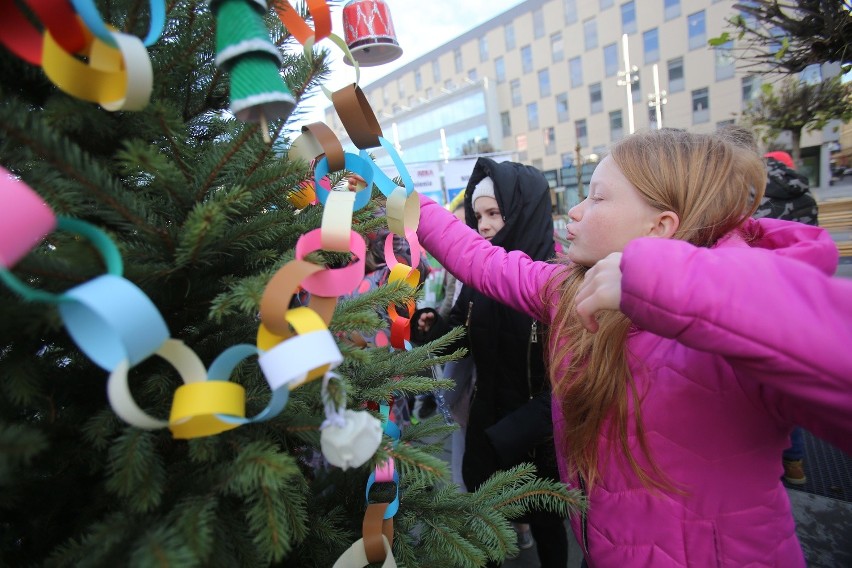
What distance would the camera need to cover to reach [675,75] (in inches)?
990

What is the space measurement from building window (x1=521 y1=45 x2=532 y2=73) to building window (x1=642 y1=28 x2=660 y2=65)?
7734 millimetres

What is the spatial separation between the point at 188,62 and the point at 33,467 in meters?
0.70

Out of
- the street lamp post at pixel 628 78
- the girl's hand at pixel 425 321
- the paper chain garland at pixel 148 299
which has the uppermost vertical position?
the street lamp post at pixel 628 78

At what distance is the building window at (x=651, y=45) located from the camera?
1006 inches

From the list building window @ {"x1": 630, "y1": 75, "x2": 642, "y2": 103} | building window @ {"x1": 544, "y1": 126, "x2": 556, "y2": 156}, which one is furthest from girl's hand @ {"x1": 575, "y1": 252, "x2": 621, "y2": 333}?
building window @ {"x1": 544, "y1": 126, "x2": 556, "y2": 156}

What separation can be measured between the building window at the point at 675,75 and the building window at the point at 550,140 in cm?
732

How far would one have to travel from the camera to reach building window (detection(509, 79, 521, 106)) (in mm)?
31656

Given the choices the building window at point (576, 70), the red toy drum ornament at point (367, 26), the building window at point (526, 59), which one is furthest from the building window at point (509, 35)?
the red toy drum ornament at point (367, 26)

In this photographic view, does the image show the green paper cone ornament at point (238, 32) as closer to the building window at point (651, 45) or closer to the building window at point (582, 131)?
the building window at point (582, 131)

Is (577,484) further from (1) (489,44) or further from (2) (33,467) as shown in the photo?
(1) (489,44)

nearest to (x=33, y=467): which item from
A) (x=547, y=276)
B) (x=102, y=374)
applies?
(x=102, y=374)

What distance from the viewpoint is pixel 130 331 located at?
480 millimetres

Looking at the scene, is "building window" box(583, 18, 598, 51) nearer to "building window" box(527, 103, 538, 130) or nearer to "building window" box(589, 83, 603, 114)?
"building window" box(589, 83, 603, 114)

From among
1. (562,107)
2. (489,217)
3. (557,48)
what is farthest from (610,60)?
(489,217)
